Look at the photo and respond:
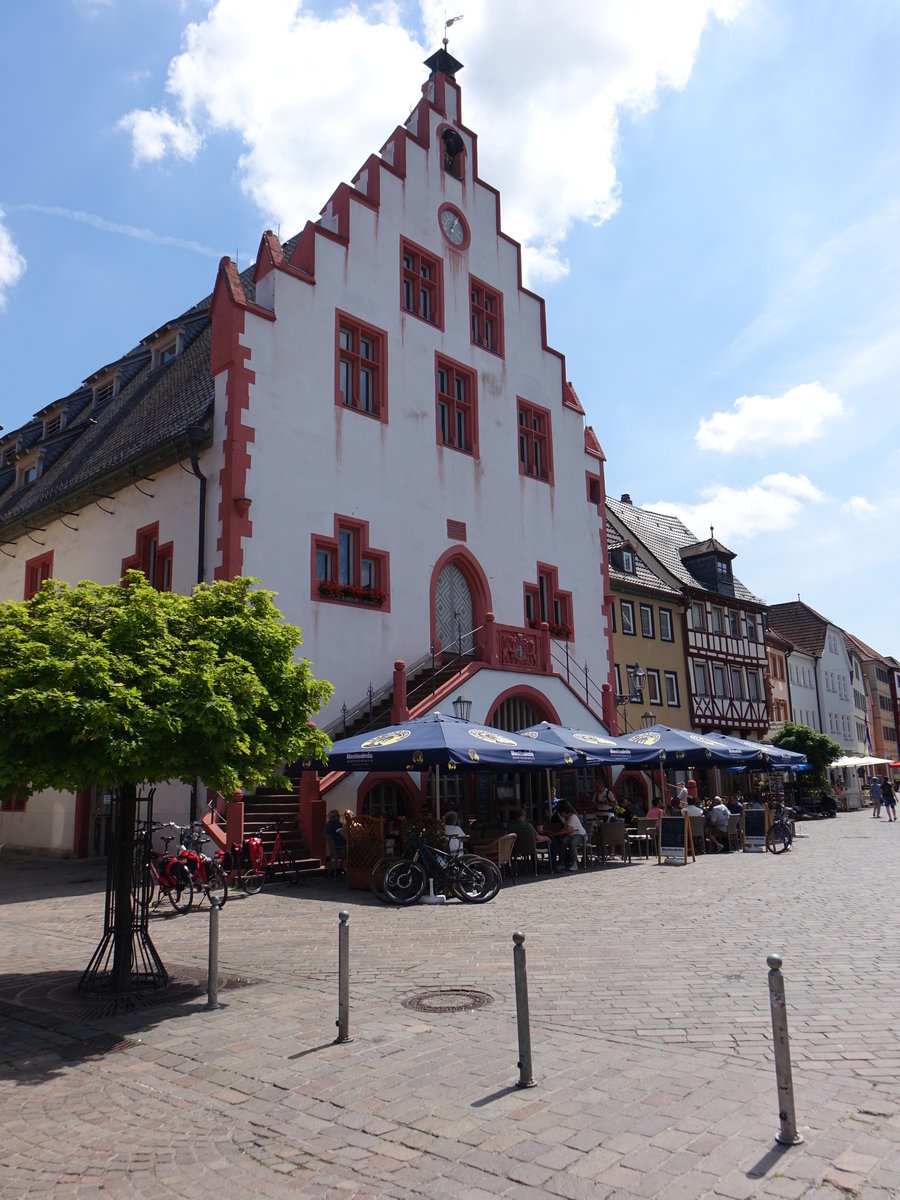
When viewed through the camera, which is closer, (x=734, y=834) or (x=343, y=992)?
(x=343, y=992)

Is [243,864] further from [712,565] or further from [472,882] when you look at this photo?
[712,565]

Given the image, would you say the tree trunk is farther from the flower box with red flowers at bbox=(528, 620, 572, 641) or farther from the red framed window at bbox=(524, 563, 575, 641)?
the flower box with red flowers at bbox=(528, 620, 572, 641)

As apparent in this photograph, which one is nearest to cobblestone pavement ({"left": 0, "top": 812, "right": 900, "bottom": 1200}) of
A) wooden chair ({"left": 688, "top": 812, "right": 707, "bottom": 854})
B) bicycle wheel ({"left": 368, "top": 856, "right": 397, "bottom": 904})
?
bicycle wheel ({"left": 368, "top": 856, "right": 397, "bottom": 904})

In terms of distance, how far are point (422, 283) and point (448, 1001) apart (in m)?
22.0

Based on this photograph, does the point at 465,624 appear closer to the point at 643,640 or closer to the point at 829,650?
the point at 643,640

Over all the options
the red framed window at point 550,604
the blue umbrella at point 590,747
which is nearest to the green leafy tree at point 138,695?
the blue umbrella at point 590,747

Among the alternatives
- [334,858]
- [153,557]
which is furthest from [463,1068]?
[153,557]

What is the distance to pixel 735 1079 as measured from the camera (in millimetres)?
5633

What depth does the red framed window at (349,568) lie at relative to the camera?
71.1 feet

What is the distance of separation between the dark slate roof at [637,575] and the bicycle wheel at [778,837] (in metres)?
16.9

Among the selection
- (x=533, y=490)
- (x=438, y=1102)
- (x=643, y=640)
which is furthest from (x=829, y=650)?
(x=438, y=1102)

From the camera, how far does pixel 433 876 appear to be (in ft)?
47.2

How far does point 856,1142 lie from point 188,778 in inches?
234

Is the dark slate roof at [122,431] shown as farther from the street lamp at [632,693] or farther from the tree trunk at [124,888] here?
the street lamp at [632,693]
